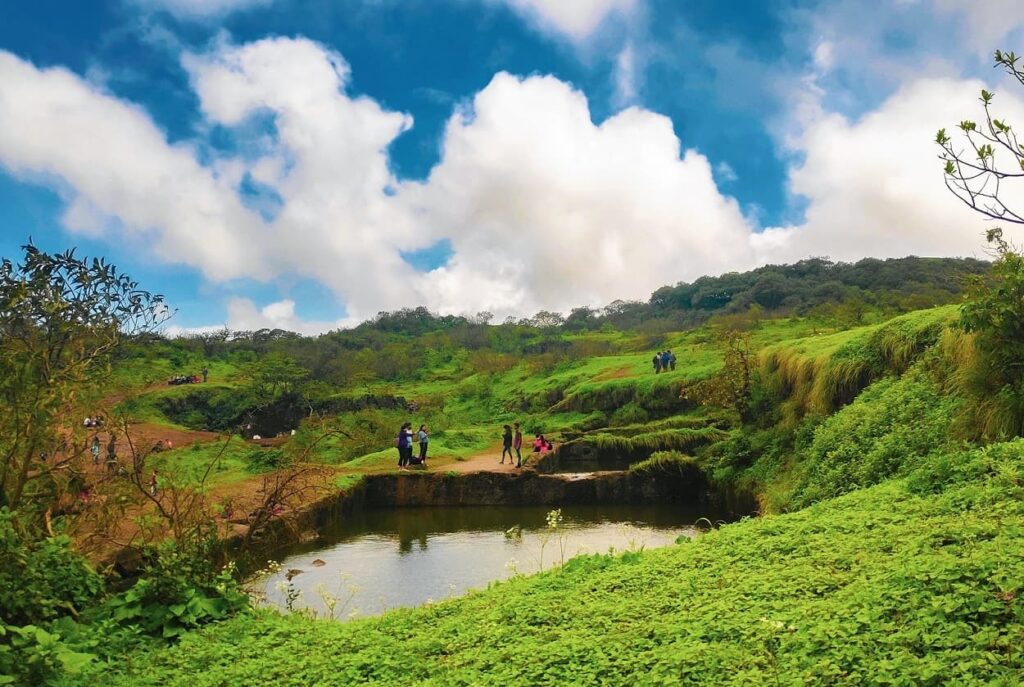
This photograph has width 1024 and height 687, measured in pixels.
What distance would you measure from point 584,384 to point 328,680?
104ft

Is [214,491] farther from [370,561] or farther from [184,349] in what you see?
[184,349]

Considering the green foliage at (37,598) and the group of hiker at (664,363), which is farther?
the group of hiker at (664,363)

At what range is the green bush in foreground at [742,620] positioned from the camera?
412cm

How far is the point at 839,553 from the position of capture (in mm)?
6105

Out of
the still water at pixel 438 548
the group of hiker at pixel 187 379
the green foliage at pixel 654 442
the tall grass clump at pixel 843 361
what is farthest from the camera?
the group of hiker at pixel 187 379

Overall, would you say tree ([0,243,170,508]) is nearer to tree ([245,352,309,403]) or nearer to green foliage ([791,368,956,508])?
green foliage ([791,368,956,508])

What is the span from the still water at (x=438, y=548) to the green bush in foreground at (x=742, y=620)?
5.46 ft

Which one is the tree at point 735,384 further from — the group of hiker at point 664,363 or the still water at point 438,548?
the group of hiker at point 664,363

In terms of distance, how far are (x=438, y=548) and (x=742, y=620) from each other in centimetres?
1037

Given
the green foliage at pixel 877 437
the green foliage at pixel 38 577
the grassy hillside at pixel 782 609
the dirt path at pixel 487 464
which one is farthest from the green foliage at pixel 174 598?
the dirt path at pixel 487 464

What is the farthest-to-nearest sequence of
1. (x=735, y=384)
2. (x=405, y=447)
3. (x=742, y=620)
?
(x=405, y=447) < (x=735, y=384) < (x=742, y=620)

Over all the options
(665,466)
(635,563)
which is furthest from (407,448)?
(635,563)

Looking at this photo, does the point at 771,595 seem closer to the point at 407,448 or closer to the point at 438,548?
the point at 438,548

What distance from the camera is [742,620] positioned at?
16.5 ft
